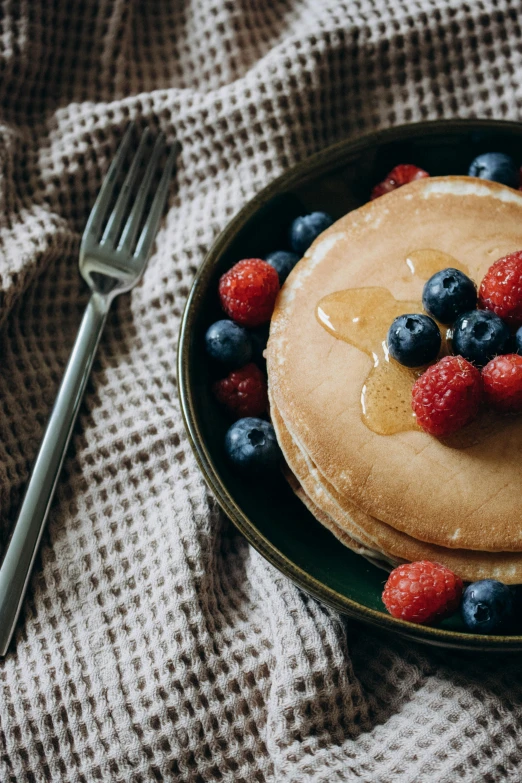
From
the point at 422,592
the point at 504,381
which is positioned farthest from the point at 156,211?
the point at 422,592

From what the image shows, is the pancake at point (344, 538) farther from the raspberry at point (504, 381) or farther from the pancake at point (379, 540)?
the raspberry at point (504, 381)

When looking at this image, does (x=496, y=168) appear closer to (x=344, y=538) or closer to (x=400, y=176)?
(x=400, y=176)

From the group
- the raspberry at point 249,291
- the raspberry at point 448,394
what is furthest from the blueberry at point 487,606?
the raspberry at point 249,291

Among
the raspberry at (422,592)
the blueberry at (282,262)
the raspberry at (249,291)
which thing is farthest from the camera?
the blueberry at (282,262)

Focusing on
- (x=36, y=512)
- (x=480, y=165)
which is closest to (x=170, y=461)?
(x=36, y=512)

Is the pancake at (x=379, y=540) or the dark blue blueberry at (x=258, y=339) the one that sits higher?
the dark blue blueberry at (x=258, y=339)

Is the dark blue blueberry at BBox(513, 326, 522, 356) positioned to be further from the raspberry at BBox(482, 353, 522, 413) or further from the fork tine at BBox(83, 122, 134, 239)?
the fork tine at BBox(83, 122, 134, 239)
